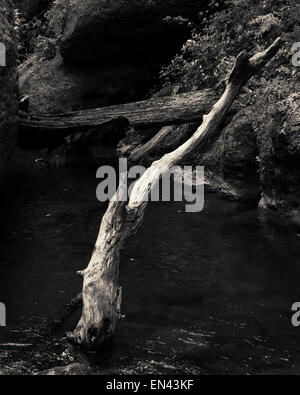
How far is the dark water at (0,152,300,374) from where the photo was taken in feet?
14.3

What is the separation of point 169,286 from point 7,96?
4.27 metres

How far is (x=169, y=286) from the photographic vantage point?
5.78 metres

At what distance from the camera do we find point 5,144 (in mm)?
8195

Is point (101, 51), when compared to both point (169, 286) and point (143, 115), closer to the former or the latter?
point (143, 115)

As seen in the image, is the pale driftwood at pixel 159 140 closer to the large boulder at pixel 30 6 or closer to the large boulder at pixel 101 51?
the large boulder at pixel 101 51

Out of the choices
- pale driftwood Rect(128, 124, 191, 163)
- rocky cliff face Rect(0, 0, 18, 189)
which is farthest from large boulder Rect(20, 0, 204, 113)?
rocky cliff face Rect(0, 0, 18, 189)

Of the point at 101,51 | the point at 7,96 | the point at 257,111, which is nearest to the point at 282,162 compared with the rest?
the point at 257,111

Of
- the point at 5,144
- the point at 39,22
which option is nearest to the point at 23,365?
the point at 5,144

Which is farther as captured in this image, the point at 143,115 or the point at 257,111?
the point at 143,115

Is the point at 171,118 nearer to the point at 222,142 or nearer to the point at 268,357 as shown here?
the point at 222,142

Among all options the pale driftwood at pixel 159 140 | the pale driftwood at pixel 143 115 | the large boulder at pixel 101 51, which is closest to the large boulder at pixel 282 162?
the pale driftwood at pixel 143 115

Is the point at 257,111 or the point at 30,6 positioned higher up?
the point at 30,6

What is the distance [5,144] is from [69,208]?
5.07 ft

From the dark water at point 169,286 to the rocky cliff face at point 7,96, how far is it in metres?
1.09
